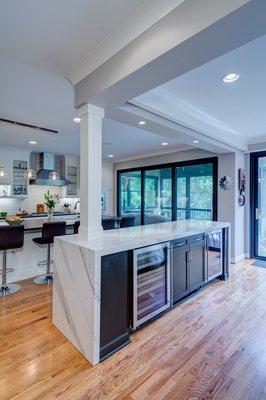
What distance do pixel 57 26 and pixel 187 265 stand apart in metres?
2.93

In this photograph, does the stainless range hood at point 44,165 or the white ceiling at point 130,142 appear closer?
the white ceiling at point 130,142

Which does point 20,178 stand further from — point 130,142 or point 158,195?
point 158,195

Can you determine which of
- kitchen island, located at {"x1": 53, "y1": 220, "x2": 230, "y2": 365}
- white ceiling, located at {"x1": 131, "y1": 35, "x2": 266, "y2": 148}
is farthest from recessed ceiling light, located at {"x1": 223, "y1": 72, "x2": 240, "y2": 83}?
kitchen island, located at {"x1": 53, "y1": 220, "x2": 230, "y2": 365}

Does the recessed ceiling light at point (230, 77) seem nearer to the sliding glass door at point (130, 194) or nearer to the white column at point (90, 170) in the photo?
the white column at point (90, 170)

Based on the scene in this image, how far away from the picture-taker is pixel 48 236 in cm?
350

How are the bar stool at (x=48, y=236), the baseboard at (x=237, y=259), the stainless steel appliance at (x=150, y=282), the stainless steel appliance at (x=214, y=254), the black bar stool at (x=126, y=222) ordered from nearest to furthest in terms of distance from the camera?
the stainless steel appliance at (x=150, y=282), the bar stool at (x=48, y=236), the stainless steel appliance at (x=214, y=254), the black bar stool at (x=126, y=222), the baseboard at (x=237, y=259)

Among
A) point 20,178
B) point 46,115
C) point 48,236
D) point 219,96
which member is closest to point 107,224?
point 48,236

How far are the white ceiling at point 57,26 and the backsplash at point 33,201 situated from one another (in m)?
5.03

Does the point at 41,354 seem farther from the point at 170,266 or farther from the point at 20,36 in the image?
the point at 20,36

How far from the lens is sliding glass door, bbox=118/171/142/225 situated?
24.1 feet

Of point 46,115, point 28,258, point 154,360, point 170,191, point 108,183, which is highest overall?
point 46,115

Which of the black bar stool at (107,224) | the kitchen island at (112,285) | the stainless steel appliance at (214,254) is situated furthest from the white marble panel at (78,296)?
the stainless steel appliance at (214,254)

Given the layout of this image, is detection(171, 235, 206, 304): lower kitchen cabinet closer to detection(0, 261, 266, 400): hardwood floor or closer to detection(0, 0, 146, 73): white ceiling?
detection(0, 261, 266, 400): hardwood floor

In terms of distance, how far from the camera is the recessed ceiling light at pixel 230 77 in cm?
247
